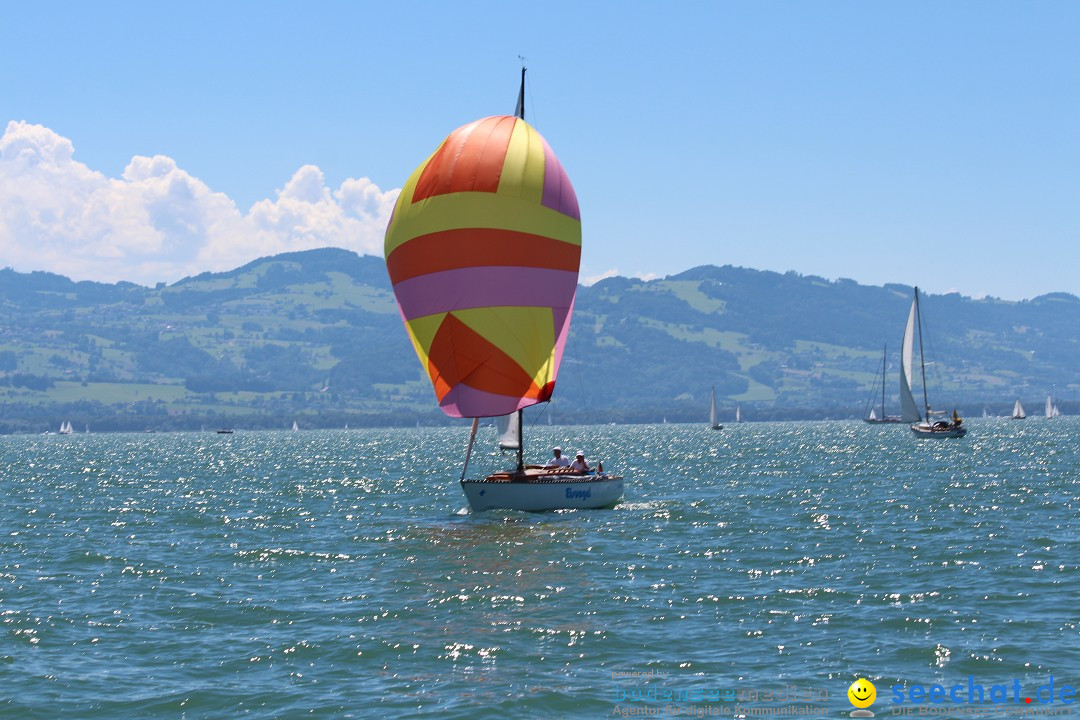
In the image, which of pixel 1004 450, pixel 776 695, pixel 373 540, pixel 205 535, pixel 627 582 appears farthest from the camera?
pixel 1004 450

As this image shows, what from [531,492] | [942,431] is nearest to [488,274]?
[531,492]

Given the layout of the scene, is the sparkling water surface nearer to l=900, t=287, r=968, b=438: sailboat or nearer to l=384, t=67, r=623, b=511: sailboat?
l=384, t=67, r=623, b=511: sailboat

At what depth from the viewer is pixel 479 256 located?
44.0 metres

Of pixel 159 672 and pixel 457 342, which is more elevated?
pixel 457 342

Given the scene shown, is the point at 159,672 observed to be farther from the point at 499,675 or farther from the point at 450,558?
the point at 450,558

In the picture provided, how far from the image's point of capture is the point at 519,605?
90.9ft

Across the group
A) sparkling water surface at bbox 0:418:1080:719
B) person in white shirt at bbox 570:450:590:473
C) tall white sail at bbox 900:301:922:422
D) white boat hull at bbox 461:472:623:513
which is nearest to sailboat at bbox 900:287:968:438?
tall white sail at bbox 900:301:922:422

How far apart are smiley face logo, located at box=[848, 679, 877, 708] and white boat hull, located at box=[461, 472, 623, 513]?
85.5ft

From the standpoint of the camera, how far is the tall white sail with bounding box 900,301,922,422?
13625 cm

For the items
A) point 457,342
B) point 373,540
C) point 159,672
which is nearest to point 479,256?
point 457,342

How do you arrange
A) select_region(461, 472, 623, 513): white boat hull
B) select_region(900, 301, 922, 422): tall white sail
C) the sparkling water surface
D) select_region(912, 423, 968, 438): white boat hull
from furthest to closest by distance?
select_region(900, 301, 922, 422): tall white sail, select_region(912, 423, 968, 438): white boat hull, select_region(461, 472, 623, 513): white boat hull, the sparkling water surface

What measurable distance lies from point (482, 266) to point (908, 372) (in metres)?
109

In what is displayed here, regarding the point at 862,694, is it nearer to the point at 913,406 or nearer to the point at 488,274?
the point at 488,274

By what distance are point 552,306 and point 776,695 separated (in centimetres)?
2761
